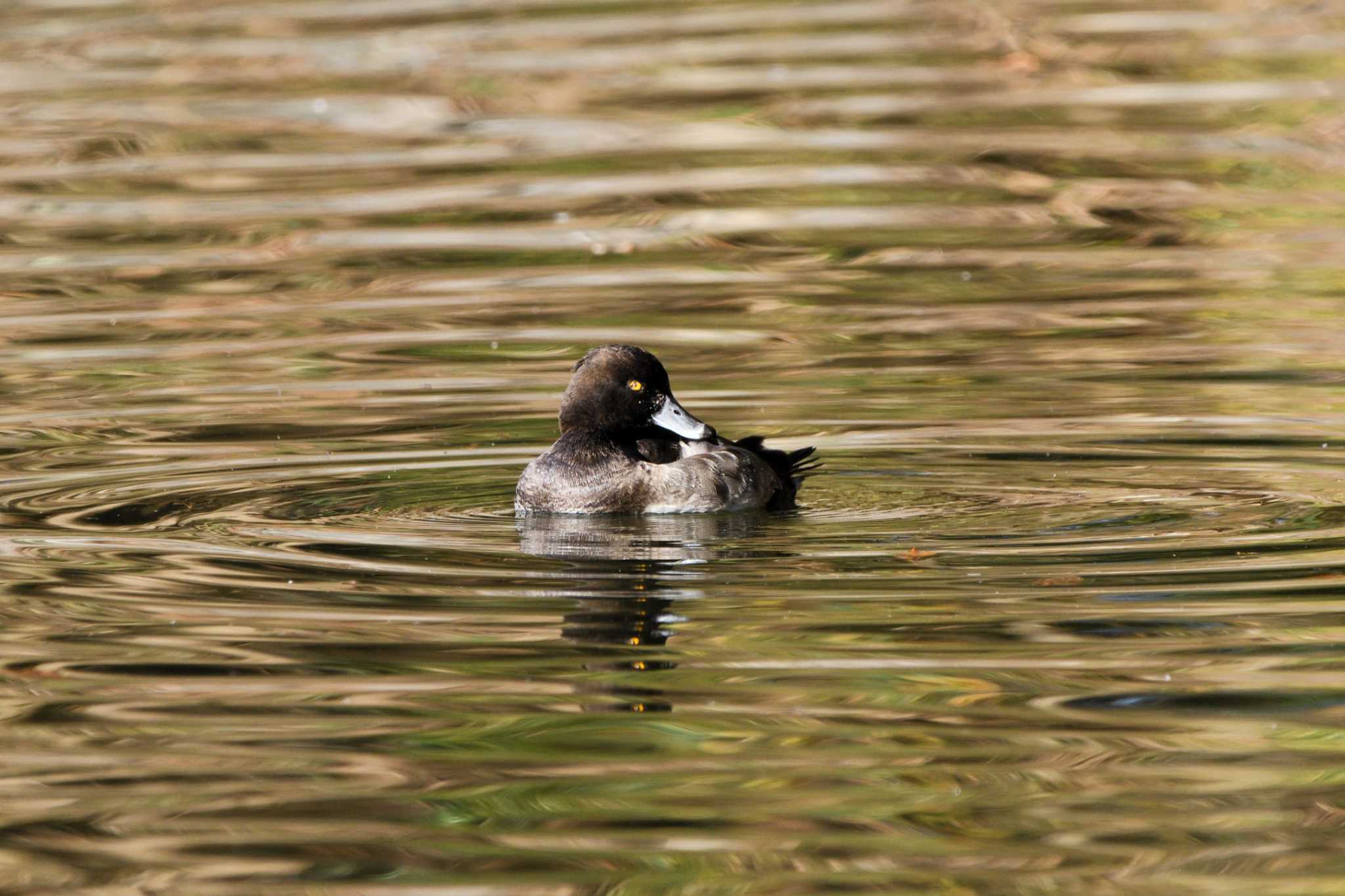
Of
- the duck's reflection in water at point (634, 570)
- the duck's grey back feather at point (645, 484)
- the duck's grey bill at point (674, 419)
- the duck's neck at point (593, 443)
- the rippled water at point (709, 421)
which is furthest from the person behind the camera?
the duck's grey bill at point (674, 419)

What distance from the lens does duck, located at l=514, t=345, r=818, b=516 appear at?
1008 centimetres

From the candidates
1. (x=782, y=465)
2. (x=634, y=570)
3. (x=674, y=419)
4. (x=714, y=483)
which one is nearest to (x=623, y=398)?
(x=674, y=419)

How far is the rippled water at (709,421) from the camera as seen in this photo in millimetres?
6113

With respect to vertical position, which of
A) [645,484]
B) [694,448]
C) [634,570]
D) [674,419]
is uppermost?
[674,419]

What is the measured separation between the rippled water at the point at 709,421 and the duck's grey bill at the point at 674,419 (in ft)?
1.50

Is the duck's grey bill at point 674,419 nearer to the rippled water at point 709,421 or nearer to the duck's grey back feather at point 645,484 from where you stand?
the duck's grey back feather at point 645,484

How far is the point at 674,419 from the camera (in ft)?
34.1

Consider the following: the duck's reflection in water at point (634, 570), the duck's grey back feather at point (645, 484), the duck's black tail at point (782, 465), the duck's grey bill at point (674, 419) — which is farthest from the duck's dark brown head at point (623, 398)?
the duck's reflection in water at point (634, 570)

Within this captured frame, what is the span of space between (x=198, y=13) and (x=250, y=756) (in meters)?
19.8

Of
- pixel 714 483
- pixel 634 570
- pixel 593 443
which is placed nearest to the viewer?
pixel 634 570

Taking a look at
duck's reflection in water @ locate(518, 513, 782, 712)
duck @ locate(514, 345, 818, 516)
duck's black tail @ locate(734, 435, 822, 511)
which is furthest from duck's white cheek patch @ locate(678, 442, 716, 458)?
duck's reflection in water @ locate(518, 513, 782, 712)

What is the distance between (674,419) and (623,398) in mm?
230

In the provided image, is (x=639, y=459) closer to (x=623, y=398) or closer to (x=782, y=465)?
(x=623, y=398)

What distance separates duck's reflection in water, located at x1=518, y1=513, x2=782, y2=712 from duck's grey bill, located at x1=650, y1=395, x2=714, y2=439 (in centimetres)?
39
